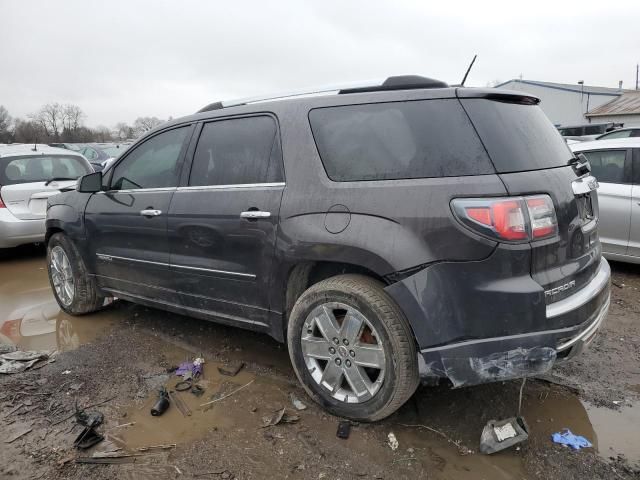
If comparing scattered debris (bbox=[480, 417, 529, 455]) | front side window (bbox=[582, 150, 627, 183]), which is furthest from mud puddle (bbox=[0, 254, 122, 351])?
front side window (bbox=[582, 150, 627, 183])

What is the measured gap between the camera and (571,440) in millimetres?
2568

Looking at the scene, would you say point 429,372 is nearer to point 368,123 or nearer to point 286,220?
point 286,220

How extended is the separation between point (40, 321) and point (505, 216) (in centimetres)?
446

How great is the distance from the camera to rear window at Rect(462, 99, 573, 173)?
2369 mm

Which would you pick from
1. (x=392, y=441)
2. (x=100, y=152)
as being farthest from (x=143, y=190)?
(x=100, y=152)

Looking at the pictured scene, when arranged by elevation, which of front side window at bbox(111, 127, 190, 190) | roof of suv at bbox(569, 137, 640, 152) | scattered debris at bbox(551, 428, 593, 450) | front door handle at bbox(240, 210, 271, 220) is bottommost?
scattered debris at bbox(551, 428, 593, 450)

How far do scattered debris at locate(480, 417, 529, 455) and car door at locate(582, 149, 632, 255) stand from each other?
338cm

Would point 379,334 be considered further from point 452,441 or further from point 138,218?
point 138,218

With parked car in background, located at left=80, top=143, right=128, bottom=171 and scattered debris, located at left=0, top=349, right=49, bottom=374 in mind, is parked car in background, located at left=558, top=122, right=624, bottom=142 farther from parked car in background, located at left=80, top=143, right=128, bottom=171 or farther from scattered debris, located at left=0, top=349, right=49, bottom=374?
scattered debris, located at left=0, top=349, right=49, bottom=374

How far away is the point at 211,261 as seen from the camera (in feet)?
10.8

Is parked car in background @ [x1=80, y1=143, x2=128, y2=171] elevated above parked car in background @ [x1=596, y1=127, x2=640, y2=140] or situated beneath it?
elevated above

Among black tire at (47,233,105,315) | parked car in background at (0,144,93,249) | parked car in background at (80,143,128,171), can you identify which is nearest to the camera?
black tire at (47,233,105,315)

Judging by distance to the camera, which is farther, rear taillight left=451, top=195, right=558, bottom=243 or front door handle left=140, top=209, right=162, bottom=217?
front door handle left=140, top=209, right=162, bottom=217

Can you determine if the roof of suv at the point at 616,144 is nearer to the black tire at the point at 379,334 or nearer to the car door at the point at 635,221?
the car door at the point at 635,221
